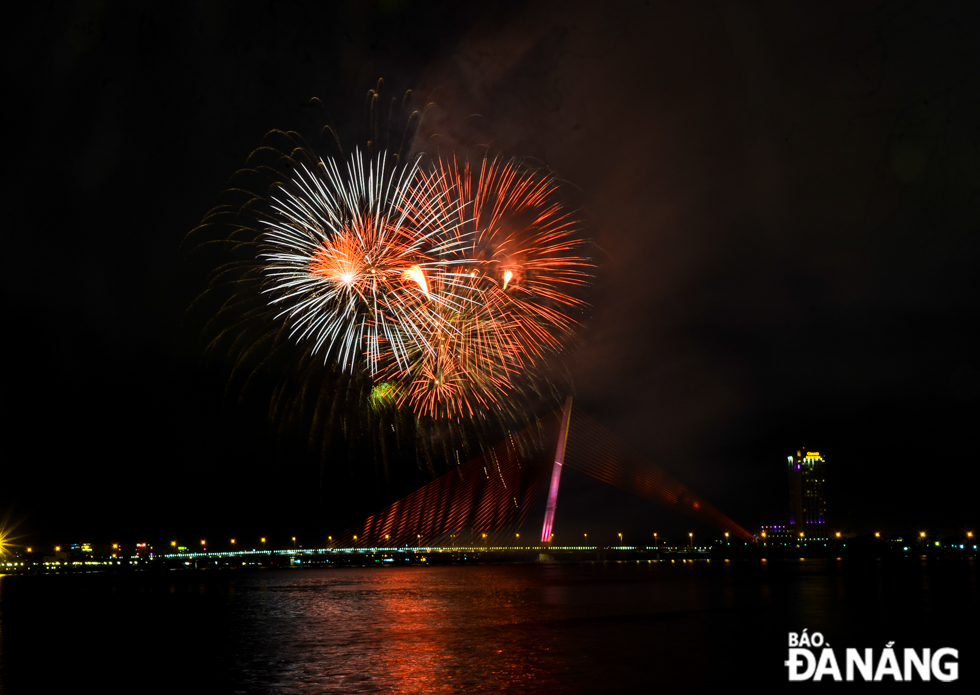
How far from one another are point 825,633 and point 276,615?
897 inches

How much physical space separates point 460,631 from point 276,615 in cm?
1192

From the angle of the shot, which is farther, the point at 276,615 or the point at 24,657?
the point at 276,615

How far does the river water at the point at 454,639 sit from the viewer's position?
1956cm

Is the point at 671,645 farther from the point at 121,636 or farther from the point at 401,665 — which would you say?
the point at 121,636

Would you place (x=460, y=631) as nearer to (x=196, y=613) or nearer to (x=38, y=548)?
(x=196, y=613)

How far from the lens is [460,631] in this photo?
29.3 meters

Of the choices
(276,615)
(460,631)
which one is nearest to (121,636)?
(276,615)

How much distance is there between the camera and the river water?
19.6 meters

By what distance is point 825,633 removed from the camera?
1109 inches

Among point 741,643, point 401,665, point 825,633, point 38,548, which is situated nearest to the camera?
point 401,665

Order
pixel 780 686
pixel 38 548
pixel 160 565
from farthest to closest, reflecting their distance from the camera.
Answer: pixel 38 548, pixel 160 565, pixel 780 686

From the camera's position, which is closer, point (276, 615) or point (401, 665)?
point (401, 665)

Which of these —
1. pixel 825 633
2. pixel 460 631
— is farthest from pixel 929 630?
pixel 460 631

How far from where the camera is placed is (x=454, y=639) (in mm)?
26938
